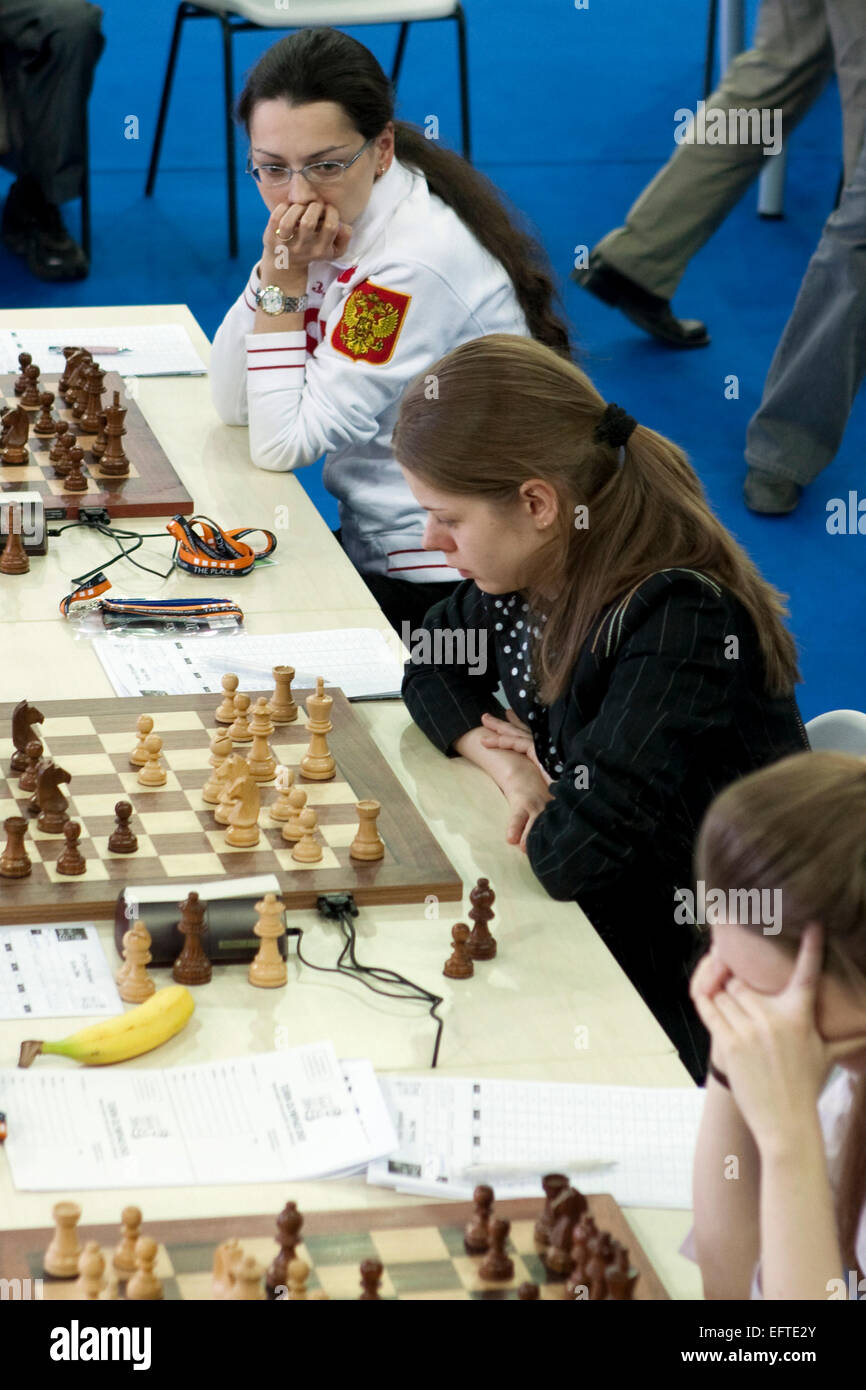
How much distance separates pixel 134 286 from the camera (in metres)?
5.97

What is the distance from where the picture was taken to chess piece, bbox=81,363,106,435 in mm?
3162

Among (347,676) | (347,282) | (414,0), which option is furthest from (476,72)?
(347,676)

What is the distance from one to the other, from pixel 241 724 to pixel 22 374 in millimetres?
1359

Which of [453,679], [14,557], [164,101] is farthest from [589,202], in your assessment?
[453,679]

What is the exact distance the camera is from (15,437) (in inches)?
120

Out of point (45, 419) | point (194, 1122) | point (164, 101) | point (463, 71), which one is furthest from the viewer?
point (164, 101)

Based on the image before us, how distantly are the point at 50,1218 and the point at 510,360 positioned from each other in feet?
3.68

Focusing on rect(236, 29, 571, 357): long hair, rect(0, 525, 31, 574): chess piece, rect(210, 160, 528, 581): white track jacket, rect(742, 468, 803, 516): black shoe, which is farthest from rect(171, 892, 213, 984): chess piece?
rect(742, 468, 803, 516): black shoe

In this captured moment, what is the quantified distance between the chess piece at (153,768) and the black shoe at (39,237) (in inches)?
167

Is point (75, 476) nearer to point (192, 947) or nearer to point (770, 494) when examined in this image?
point (192, 947)

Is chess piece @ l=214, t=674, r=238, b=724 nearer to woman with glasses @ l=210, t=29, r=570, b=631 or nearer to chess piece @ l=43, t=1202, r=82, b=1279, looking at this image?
woman with glasses @ l=210, t=29, r=570, b=631
